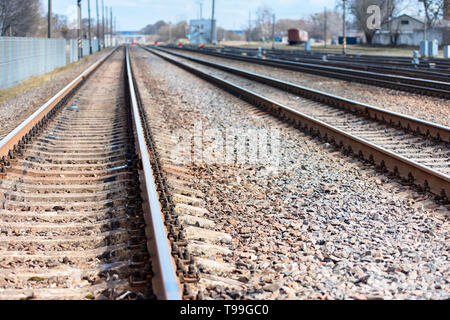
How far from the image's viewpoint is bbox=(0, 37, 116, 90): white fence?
70.7 feet

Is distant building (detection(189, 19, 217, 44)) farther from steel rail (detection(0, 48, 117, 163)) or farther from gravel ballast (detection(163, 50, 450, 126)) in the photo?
steel rail (detection(0, 48, 117, 163))

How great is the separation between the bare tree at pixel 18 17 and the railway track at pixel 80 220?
148 ft

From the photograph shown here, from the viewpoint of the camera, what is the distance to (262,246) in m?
4.79

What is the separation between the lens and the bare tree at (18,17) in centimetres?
5097

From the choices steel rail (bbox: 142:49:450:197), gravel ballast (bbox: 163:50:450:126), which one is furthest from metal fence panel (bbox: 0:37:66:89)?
steel rail (bbox: 142:49:450:197)

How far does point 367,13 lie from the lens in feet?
257

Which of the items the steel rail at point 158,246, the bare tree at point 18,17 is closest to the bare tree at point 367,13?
the bare tree at point 18,17

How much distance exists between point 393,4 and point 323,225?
7952cm

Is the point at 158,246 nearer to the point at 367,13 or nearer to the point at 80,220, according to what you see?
the point at 80,220

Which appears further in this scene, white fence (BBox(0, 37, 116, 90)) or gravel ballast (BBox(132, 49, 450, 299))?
white fence (BBox(0, 37, 116, 90))

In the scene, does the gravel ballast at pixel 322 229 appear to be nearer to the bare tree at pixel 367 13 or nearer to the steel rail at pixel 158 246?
the steel rail at pixel 158 246

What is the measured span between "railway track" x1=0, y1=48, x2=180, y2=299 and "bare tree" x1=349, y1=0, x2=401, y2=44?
74.9m
